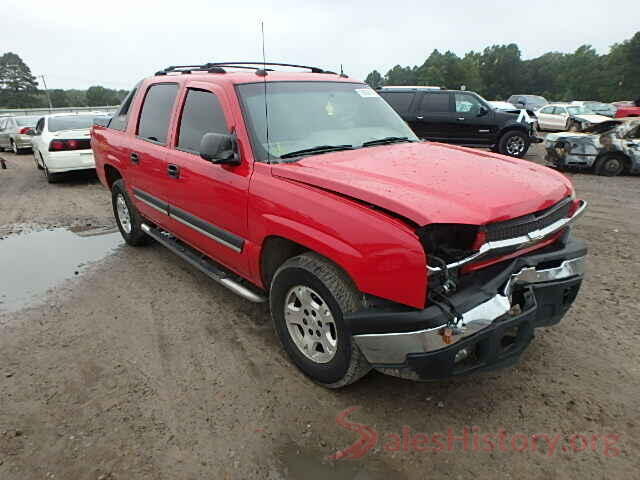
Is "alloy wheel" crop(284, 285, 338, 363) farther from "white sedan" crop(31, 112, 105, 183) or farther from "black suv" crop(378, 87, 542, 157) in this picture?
"black suv" crop(378, 87, 542, 157)

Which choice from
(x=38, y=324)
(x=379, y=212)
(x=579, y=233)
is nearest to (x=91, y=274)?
(x=38, y=324)

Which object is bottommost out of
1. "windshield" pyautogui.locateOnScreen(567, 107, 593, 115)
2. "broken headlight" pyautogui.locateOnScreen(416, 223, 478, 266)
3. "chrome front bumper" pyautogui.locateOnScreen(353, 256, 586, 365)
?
"chrome front bumper" pyautogui.locateOnScreen(353, 256, 586, 365)

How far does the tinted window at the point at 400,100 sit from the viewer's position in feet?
38.8

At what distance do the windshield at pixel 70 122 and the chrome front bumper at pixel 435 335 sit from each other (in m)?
9.88

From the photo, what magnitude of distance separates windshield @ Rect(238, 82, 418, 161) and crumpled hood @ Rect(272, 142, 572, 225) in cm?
21

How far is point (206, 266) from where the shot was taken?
3.71 m

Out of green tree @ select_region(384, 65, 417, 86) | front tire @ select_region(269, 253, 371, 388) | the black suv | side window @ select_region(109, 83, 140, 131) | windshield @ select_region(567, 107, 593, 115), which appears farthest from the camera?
green tree @ select_region(384, 65, 417, 86)

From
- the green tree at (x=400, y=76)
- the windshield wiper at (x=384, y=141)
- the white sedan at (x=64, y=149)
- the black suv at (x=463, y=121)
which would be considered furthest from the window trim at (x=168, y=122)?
the green tree at (x=400, y=76)

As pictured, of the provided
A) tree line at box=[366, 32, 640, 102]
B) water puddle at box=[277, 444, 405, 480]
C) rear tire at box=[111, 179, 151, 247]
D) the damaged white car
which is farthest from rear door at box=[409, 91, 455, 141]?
tree line at box=[366, 32, 640, 102]

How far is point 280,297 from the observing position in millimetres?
2826

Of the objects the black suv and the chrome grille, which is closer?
the chrome grille

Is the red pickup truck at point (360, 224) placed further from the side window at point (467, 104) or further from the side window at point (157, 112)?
the side window at point (467, 104)

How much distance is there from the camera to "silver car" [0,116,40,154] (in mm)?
15047

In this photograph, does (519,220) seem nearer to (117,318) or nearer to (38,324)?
(117,318)
